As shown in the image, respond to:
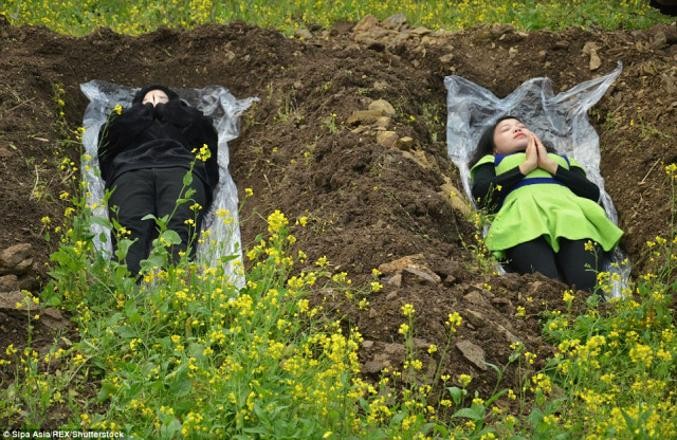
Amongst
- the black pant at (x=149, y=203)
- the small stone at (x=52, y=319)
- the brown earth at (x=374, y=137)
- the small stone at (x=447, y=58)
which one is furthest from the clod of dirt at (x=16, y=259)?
the small stone at (x=447, y=58)

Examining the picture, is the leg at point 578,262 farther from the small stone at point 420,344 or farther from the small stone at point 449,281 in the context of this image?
the small stone at point 420,344

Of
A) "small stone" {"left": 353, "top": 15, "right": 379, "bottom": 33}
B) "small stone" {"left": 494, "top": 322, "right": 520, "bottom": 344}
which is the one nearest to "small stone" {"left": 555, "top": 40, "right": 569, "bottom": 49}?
"small stone" {"left": 353, "top": 15, "right": 379, "bottom": 33}

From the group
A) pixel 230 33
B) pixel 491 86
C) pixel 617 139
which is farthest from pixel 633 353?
pixel 230 33

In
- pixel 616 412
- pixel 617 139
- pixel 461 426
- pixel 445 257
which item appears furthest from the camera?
pixel 617 139

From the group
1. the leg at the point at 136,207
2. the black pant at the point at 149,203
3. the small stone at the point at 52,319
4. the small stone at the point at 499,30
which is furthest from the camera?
the small stone at the point at 499,30

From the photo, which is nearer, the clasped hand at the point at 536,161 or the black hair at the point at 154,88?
the clasped hand at the point at 536,161

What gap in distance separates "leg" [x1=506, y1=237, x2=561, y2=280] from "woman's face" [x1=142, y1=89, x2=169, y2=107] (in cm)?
260

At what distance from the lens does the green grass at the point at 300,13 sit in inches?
328

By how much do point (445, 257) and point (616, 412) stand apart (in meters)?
1.80

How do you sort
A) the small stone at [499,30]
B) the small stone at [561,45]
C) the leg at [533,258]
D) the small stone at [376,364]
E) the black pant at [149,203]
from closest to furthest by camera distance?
1. the small stone at [376,364]
2. the black pant at [149,203]
3. the leg at [533,258]
4. the small stone at [561,45]
5. the small stone at [499,30]

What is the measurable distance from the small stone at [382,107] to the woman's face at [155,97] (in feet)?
4.67

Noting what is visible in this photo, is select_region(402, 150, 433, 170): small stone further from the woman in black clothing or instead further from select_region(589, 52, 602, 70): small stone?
select_region(589, 52, 602, 70): small stone

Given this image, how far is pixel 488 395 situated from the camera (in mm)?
4113

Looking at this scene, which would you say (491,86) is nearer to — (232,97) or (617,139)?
(617,139)
